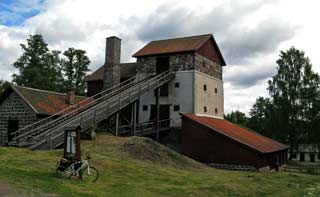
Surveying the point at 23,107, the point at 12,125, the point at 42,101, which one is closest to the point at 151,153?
the point at 42,101

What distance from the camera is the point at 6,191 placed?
970cm

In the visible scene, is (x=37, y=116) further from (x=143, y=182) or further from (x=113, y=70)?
(x=143, y=182)

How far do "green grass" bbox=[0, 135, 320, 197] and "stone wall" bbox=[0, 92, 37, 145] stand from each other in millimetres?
6245

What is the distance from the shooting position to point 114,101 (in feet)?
85.6

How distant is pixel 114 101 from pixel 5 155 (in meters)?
9.92

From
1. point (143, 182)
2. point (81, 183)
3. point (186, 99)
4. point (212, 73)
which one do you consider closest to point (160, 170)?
point (143, 182)

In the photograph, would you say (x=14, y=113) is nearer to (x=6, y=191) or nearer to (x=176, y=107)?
(x=176, y=107)

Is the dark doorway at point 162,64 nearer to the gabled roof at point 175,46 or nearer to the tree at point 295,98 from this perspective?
the gabled roof at point 175,46

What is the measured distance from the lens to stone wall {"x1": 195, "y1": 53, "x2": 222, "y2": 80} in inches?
1248

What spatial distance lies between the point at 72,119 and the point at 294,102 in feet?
95.4

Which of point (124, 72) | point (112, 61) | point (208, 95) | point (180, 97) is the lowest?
point (180, 97)

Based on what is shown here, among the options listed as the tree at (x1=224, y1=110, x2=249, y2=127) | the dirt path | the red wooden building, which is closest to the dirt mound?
the red wooden building

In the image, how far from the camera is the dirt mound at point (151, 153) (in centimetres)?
2005

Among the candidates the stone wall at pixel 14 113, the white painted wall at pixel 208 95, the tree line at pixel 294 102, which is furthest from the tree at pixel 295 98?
the stone wall at pixel 14 113
